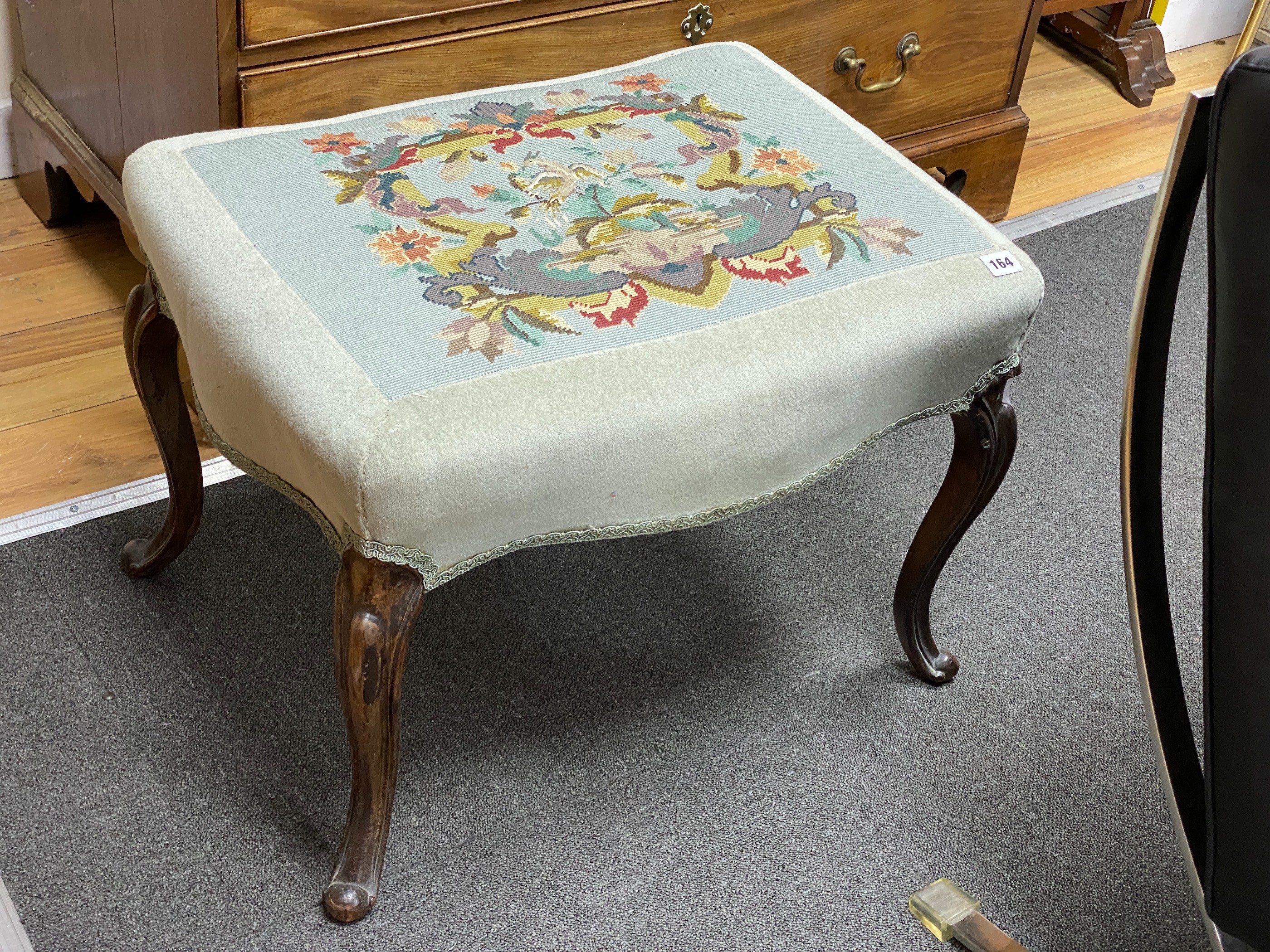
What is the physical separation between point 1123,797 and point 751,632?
14.4 inches

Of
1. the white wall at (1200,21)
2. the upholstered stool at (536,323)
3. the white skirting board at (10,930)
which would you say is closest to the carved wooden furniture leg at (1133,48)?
→ the white wall at (1200,21)

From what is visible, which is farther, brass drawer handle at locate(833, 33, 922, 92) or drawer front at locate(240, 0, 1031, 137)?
brass drawer handle at locate(833, 33, 922, 92)

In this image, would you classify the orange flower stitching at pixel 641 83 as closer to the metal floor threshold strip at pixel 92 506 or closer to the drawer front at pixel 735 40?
the drawer front at pixel 735 40

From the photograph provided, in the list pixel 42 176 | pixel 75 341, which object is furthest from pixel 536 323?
pixel 42 176

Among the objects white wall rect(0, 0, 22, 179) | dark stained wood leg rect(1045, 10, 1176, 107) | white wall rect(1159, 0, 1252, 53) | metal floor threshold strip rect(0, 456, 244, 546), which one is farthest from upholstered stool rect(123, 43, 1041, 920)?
white wall rect(1159, 0, 1252, 53)

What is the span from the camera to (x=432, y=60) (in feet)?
4.31

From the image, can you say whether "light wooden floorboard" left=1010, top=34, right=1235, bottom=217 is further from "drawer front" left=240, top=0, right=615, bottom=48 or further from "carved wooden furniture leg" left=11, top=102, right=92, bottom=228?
"carved wooden furniture leg" left=11, top=102, right=92, bottom=228

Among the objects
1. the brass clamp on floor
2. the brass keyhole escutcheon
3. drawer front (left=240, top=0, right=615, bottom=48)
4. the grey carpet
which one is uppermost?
drawer front (left=240, top=0, right=615, bottom=48)

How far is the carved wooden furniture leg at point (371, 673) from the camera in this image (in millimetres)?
870

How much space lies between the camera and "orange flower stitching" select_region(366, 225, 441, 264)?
0.92m

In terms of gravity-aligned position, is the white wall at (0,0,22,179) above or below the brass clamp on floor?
above

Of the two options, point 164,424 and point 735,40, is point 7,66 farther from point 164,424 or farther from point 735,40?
point 735,40

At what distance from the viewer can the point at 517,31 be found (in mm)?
1350

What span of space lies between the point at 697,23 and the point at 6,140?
95 cm
